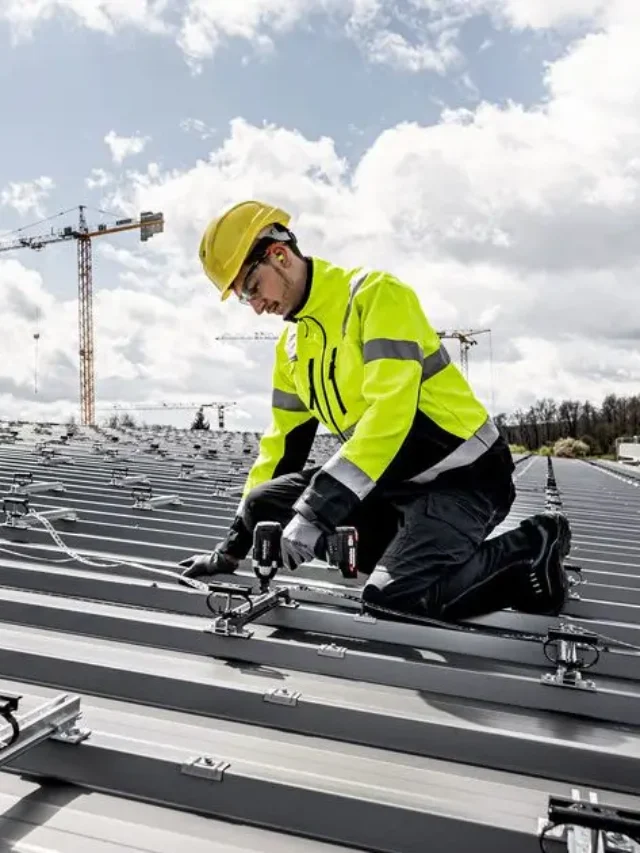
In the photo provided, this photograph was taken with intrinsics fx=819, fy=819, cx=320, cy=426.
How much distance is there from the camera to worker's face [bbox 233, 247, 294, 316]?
155 inches

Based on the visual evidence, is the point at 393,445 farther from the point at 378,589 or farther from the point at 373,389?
the point at 378,589

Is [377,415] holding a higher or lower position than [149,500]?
higher

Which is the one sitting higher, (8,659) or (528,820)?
(8,659)

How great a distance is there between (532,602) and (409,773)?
173cm

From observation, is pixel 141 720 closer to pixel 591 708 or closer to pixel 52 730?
pixel 52 730

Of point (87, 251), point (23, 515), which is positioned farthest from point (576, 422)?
point (23, 515)

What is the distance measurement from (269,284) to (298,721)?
6.86 ft

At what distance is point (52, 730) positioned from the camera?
238cm

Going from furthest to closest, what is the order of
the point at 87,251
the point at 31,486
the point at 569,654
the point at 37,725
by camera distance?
the point at 87,251 → the point at 31,486 → the point at 569,654 → the point at 37,725

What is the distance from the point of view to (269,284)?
3.96 meters

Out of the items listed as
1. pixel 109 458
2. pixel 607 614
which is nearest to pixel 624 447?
pixel 109 458

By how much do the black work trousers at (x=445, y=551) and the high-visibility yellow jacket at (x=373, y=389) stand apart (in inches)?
6.4

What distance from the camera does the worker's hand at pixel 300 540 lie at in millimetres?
3596

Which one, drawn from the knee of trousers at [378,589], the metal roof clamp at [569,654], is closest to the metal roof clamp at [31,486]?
the knee of trousers at [378,589]
